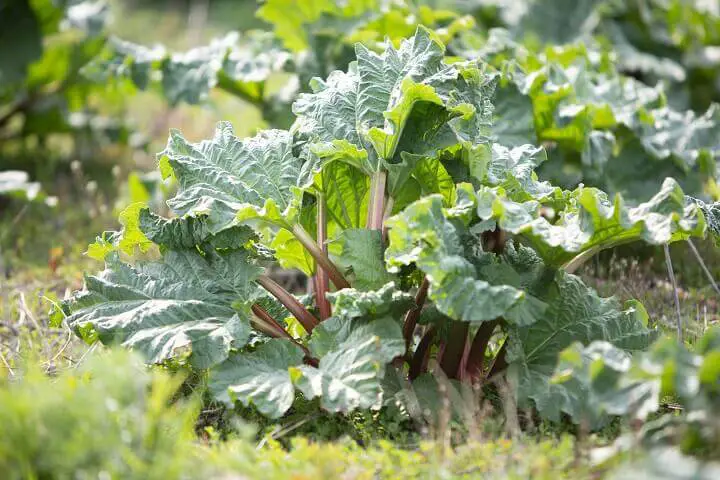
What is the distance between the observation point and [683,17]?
5.56 m

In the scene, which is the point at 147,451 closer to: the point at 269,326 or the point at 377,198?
the point at 269,326

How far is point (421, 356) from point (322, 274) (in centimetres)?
42

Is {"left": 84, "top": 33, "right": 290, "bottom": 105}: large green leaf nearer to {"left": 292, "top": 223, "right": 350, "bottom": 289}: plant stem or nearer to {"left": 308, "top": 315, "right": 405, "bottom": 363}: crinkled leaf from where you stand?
{"left": 292, "top": 223, "right": 350, "bottom": 289}: plant stem

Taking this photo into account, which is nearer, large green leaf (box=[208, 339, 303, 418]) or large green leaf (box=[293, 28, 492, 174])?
large green leaf (box=[208, 339, 303, 418])

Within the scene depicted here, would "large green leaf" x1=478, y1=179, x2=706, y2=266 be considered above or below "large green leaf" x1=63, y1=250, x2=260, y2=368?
above

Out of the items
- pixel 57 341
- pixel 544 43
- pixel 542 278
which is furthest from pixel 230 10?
pixel 542 278

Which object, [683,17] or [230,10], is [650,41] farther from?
[230,10]

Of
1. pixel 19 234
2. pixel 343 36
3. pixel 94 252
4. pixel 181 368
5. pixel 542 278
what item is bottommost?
pixel 19 234

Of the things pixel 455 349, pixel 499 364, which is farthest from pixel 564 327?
pixel 455 349

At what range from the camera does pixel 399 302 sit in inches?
98.7

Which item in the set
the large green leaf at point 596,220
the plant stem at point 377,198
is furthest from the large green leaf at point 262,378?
the large green leaf at point 596,220

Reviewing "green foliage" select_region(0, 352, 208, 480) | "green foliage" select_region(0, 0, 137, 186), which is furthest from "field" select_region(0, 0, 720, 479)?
"green foliage" select_region(0, 0, 137, 186)

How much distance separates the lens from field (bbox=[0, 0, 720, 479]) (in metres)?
2.08

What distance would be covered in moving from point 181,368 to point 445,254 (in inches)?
43.0
